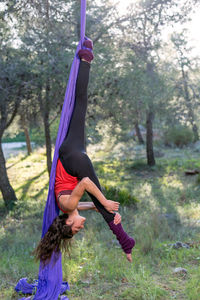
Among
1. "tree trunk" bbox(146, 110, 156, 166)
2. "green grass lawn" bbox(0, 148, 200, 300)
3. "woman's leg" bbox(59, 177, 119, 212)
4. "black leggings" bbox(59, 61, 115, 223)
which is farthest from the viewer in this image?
"tree trunk" bbox(146, 110, 156, 166)

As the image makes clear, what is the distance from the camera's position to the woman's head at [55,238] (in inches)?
123

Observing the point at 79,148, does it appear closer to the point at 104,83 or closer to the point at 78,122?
the point at 78,122

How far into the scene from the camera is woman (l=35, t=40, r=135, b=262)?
2951 millimetres

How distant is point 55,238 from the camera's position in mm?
3189

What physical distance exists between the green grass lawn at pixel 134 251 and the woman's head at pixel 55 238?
2.69ft

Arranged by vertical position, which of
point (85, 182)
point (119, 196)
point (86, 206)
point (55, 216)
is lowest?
point (119, 196)

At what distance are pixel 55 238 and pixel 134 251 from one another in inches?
79.4

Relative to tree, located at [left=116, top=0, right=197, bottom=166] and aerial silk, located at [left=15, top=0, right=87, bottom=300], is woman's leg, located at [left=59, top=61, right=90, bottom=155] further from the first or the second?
tree, located at [left=116, top=0, right=197, bottom=166]

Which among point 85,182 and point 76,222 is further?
point 76,222

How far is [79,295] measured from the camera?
377cm

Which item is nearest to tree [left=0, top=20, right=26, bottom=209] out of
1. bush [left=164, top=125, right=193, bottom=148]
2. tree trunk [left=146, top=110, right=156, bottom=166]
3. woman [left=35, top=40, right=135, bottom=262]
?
woman [left=35, top=40, right=135, bottom=262]

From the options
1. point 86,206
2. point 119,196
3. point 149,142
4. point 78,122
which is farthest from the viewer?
point 149,142

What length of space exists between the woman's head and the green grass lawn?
820 millimetres

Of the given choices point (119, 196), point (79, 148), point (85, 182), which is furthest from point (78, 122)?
point (119, 196)
